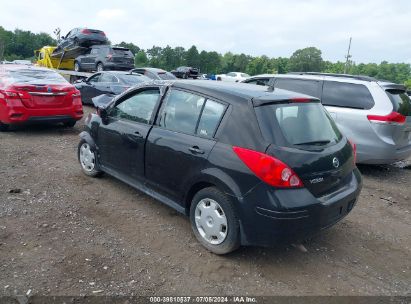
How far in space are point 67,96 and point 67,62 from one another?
1464cm

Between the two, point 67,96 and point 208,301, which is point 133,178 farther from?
point 67,96

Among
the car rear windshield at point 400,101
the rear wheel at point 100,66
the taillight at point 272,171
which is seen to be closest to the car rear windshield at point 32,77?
the taillight at point 272,171

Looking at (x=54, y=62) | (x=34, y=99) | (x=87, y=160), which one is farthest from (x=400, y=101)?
(x=54, y=62)

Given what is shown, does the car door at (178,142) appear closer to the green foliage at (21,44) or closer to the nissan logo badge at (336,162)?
the nissan logo badge at (336,162)

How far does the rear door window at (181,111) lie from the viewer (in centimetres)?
370

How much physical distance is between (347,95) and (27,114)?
6.38m

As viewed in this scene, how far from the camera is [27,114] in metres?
7.32

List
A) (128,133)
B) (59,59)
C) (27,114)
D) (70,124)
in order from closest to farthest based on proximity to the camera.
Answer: (128,133)
(27,114)
(70,124)
(59,59)

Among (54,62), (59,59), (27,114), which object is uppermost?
(59,59)

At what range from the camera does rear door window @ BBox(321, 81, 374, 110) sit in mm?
6163

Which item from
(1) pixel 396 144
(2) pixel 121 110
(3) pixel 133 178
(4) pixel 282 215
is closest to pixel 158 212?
(3) pixel 133 178

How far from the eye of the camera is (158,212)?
14.4 feet

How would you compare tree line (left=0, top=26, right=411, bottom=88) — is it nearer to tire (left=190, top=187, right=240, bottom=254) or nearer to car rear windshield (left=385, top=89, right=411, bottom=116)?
car rear windshield (left=385, top=89, right=411, bottom=116)

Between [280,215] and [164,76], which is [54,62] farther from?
[280,215]
